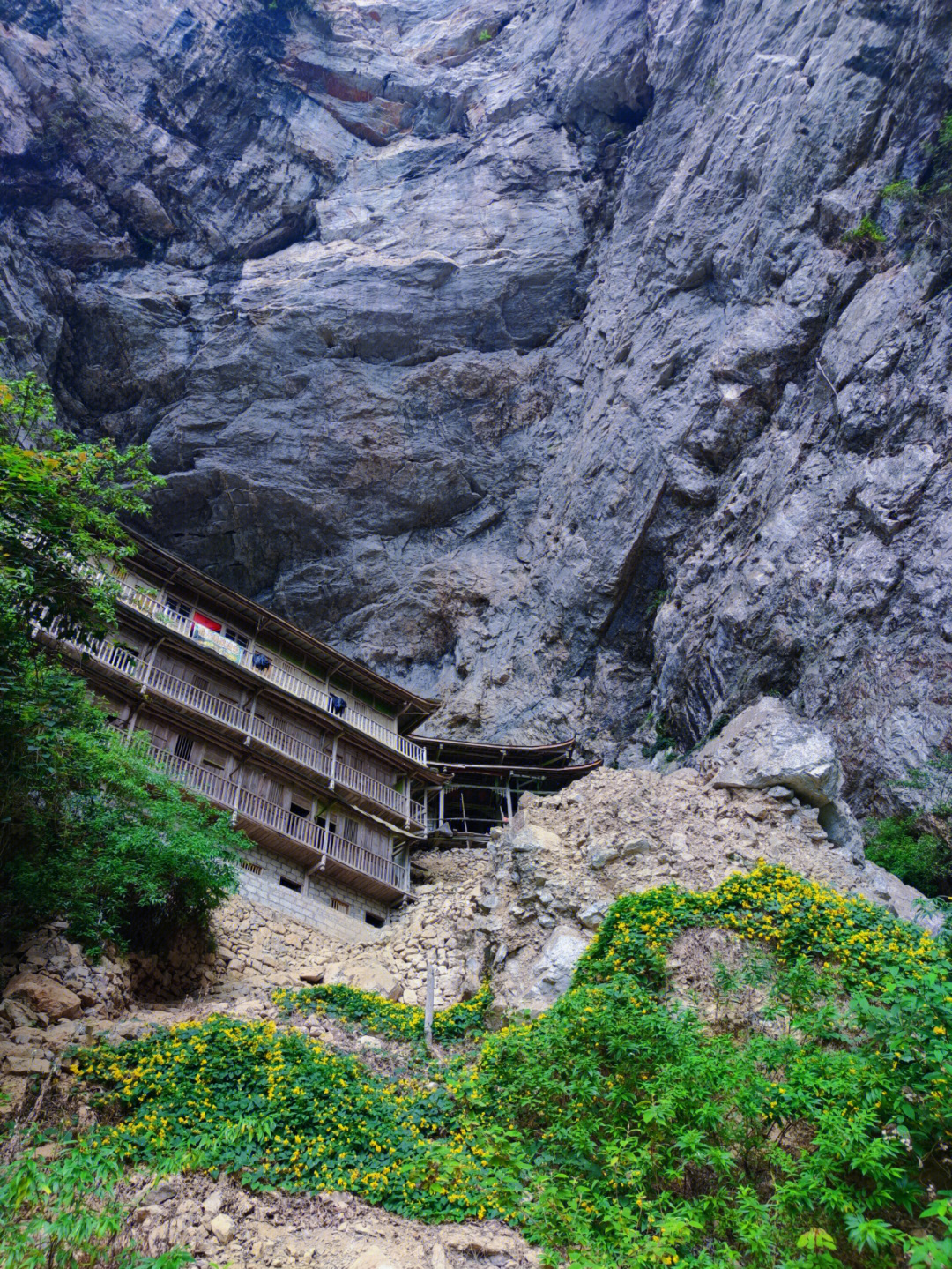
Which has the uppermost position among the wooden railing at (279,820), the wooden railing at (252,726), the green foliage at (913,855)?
the wooden railing at (252,726)

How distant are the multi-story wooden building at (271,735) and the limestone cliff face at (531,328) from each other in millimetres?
6307

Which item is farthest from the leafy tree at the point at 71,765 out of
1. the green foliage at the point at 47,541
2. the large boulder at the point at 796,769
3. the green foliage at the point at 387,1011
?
the large boulder at the point at 796,769

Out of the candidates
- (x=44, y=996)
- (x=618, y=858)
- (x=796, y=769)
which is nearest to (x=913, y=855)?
(x=796, y=769)

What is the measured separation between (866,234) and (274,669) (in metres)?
19.8

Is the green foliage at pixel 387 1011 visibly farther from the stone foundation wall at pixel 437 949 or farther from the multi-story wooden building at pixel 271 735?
the multi-story wooden building at pixel 271 735

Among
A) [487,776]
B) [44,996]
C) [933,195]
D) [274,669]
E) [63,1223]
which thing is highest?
[933,195]

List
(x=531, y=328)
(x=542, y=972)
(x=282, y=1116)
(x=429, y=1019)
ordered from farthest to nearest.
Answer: (x=531, y=328)
(x=429, y=1019)
(x=542, y=972)
(x=282, y=1116)

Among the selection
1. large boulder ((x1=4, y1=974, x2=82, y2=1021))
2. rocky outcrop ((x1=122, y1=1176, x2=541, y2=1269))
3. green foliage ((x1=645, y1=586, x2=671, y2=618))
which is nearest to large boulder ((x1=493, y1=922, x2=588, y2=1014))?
rocky outcrop ((x1=122, y1=1176, x2=541, y2=1269))

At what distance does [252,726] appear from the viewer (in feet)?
69.5

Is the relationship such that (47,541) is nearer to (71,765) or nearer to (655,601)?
(71,765)

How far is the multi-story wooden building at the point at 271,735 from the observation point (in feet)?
63.4

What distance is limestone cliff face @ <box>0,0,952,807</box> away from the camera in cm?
2111

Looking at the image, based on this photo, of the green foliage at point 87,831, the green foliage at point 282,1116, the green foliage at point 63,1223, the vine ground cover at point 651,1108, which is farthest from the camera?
the green foliage at point 87,831

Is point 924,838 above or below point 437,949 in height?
above
